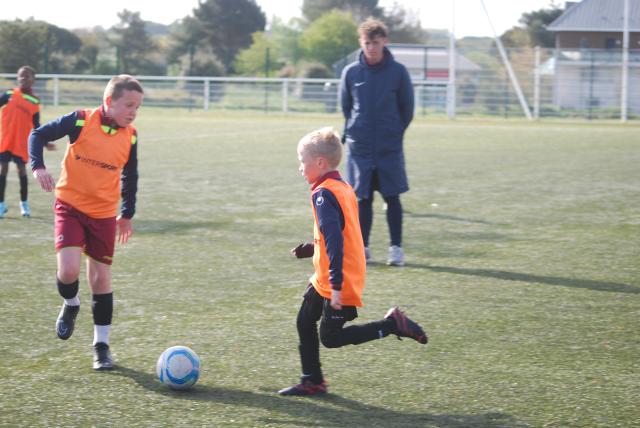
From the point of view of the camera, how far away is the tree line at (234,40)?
50625mm

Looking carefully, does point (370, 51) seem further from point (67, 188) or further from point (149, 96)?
point (149, 96)

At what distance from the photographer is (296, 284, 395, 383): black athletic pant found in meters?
4.93

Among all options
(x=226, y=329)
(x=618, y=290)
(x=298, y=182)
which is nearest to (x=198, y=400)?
(x=226, y=329)

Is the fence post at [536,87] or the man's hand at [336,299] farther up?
the fence post at [536,87]

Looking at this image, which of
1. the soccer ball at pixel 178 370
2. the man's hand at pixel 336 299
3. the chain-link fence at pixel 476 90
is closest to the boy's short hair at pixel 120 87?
the soccer ball at pixel 178 370

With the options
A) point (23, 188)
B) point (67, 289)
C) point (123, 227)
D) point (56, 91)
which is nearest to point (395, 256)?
point (123, 227)

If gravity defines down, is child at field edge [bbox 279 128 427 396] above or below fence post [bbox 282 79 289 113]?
below

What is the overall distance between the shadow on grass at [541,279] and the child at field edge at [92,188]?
3.61 m

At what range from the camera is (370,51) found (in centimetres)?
851

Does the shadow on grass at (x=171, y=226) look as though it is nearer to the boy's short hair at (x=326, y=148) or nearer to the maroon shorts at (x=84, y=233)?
the maroon shorts at (x=84, y=233)

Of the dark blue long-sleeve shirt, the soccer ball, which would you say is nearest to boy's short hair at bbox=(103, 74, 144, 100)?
the dark blue long-sleeve shirt

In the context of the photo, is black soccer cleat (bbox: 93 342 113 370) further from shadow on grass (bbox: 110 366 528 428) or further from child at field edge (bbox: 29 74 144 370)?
shadow on grass (bbox: 110 366 528 428)

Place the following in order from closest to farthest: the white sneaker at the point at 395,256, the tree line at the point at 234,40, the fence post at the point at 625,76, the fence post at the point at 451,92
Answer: the white sneaker at the point at 395,256 < the fence post at the point at 625,76 < the fence post at the point at 451,92 < the tree line at the point at 234,40

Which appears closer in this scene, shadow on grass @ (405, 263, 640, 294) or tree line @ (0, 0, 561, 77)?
shadow on grass @ (405, 263, 640, 294)
